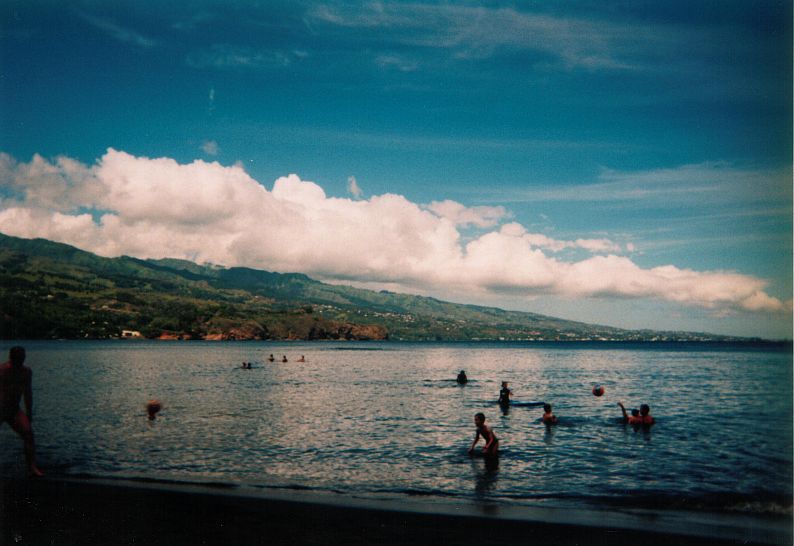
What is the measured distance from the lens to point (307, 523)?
1561 centimetres

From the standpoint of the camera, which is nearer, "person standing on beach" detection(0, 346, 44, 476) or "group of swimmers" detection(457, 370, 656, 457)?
"person standing on beach" detection(0, 346, 44, 476)

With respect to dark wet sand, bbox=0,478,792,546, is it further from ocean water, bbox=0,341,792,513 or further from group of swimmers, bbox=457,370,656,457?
group of swimmers, bbox=457,370,656,457

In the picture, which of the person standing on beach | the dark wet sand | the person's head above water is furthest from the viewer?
the person standing on beach

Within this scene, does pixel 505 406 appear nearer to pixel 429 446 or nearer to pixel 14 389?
A: pixel 429 446

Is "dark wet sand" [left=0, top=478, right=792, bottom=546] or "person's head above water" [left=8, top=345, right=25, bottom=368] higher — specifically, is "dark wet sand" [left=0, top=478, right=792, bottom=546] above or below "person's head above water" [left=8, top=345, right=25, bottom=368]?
below

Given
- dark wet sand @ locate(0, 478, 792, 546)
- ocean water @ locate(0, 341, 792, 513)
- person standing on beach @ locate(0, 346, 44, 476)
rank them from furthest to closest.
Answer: ocean water @ locate(0, 341, 792, 513) < person standing on beach @ locate(0, 346, 44, 476) < dark wet sand @ locate(0, 478, 792, 546)

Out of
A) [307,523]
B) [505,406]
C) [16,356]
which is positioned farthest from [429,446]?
[16,356]

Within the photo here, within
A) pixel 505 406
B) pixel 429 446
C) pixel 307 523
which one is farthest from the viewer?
pixel 505 406

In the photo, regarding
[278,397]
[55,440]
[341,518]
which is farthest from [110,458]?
[278,397]

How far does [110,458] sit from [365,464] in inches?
512

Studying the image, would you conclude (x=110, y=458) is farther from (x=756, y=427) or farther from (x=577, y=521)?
(x=756, y=427)

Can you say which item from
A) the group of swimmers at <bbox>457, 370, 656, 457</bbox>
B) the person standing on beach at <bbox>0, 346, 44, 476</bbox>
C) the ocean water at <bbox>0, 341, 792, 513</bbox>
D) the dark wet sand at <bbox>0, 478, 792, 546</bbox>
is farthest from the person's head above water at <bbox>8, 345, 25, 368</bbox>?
the group of swimmers at <bbox>457, 370, 656, 457</bbox>

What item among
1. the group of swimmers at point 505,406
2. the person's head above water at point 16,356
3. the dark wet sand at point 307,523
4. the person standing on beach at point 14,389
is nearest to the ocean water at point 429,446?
the group of swimmers at point 505,406

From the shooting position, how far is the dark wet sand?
560 inches
